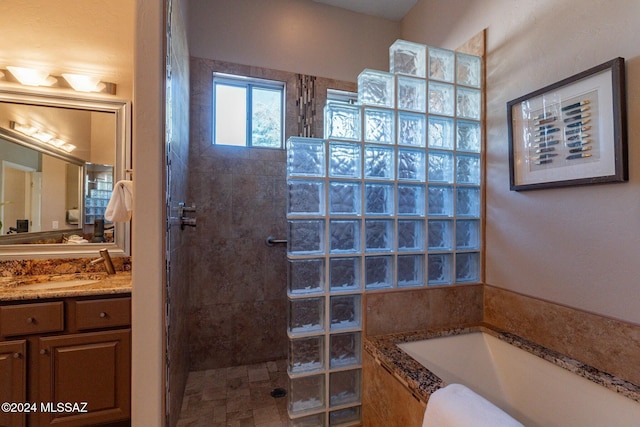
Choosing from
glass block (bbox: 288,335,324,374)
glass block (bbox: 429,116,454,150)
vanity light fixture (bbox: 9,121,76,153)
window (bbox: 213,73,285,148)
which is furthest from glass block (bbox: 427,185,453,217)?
vanity light fixture (bbox: 9,121,76,153)

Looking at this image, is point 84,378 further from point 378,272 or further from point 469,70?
point 469,70

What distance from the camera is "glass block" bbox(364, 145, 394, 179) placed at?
1.57 meters

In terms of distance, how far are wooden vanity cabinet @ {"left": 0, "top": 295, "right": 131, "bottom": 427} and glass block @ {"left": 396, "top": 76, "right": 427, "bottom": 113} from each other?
1948 mm

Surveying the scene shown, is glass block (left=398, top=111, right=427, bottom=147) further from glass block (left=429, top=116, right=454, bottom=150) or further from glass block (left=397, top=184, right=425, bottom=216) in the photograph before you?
glass block (left=397, top=184, right=425, bottom=216)

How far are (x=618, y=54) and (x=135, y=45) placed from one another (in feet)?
6.82

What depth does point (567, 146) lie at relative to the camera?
50.9 inches

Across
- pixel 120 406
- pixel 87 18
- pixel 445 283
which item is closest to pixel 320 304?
pixel 445 283

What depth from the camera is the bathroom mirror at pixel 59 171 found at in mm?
1803

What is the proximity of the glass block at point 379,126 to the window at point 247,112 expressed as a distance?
3.29 ft

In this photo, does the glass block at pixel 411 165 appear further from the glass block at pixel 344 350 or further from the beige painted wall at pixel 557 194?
the glass block at pixel 344 350

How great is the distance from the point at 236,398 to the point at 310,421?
2.10 ft

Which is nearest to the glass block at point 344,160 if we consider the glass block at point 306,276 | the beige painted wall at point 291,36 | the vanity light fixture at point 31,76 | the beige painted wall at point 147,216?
the glass block at point 306,276

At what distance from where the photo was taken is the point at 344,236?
1553mm

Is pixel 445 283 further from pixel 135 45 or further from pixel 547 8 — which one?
pixel 135 45
